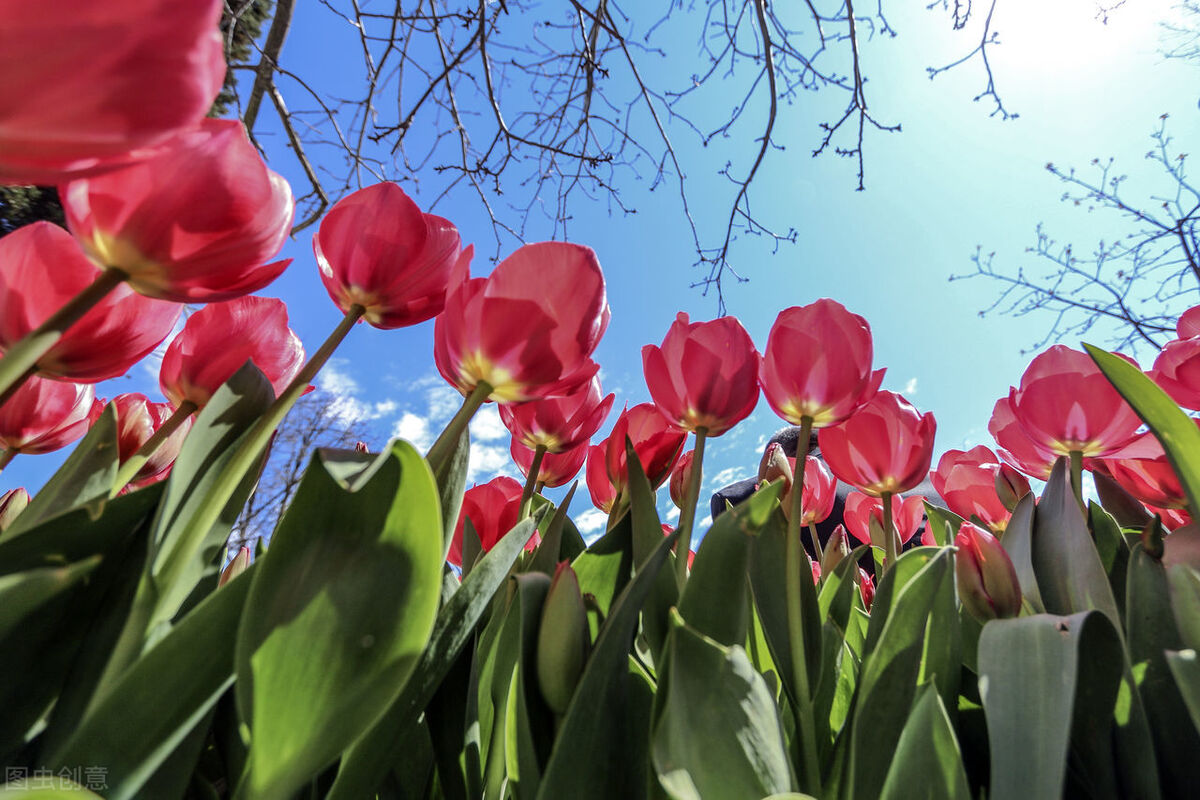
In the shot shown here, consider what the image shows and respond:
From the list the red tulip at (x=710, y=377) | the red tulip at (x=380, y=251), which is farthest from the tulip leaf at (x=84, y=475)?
the red tulip at (x=710, y=377)

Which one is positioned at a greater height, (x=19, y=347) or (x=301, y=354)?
(x=301, y=354)

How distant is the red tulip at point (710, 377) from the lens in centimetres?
50

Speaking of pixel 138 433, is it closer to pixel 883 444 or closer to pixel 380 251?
pixel 380 251

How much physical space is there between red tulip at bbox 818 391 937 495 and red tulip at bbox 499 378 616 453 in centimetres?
20

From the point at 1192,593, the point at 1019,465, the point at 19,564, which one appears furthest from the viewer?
the point at 1019,465

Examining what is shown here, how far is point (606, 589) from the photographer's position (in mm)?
422

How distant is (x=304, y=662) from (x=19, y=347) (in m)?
0.14

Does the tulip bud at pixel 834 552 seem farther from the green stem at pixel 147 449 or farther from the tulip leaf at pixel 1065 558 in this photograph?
the green stem at pixel 147 449

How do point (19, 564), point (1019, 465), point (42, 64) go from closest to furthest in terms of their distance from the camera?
point (42, 64) < point (19, 564) < point (1019, 465)

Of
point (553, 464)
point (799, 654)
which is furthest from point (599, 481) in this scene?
point (799, 654)

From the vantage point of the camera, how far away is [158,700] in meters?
0.25

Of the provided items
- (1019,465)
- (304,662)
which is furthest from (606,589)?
(1019,465)

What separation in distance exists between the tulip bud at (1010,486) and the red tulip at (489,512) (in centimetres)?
48

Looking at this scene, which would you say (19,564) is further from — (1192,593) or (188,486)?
(1192,593)
